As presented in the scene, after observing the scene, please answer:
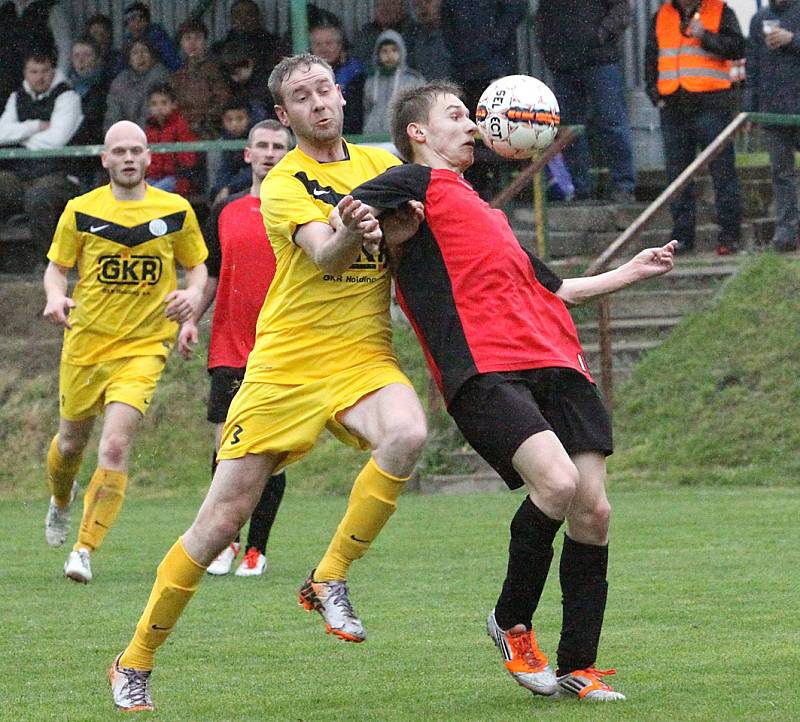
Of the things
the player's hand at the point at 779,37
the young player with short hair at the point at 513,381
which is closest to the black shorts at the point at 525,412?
the young player with short hair at the point at 513,381

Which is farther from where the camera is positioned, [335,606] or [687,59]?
[687,59]

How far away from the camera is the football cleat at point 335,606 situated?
5461 millimetres

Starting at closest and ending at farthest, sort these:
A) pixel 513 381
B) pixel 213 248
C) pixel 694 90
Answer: pixel 513 381, pixel 213 248, pixel 694 90

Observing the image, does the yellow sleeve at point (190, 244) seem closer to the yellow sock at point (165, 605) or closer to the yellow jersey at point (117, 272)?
the yellow jersey at point (117, 272)

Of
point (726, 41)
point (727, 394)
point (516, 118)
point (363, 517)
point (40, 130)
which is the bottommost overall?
point (727, 394)

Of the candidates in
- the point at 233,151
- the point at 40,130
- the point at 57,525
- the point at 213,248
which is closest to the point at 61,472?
the point at 57,525

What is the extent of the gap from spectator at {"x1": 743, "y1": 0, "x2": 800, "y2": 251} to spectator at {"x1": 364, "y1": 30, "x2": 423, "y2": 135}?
3194 mm

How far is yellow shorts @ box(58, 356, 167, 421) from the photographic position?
9242 mm

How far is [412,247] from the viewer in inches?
221

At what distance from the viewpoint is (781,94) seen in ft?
51.6

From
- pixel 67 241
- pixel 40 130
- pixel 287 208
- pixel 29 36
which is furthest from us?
pixel 29 36

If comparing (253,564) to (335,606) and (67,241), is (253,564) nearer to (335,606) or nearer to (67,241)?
(67,241)

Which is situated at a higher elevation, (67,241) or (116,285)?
(67,241)

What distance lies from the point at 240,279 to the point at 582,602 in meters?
4.17
